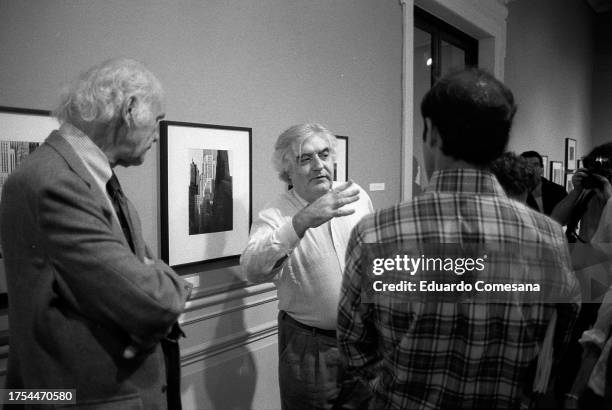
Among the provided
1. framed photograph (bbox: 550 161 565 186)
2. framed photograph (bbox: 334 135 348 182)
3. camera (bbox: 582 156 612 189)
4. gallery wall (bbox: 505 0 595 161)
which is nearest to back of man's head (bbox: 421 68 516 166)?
framed photograph (bbox: 334 135 348 182)

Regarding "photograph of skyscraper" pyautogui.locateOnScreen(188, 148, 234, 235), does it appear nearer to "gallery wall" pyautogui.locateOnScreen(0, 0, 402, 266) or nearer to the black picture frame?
"gallery wall" pyautogui.locateOnScreen(0, 0, 402, 266)

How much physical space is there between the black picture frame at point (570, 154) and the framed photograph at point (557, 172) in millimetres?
242

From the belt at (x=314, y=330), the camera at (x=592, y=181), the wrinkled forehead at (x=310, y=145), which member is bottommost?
the belt at (x=314, y=330)

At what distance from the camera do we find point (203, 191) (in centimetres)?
220

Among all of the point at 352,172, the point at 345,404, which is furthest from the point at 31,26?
the point at 352,172

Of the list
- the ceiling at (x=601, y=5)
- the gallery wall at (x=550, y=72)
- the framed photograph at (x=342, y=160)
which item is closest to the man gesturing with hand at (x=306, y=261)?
the framed photograph at (x=342, y=160)

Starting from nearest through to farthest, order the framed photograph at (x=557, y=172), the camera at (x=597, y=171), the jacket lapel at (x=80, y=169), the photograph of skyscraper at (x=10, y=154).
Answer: the jacket lapel at (x=80, y=169)
the photograph of skyscraper at (x=10, y=154)
the camera at (x=597, y=171)
the framed photograph at (x=557, y=172)

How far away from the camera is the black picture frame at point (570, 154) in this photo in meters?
6.99

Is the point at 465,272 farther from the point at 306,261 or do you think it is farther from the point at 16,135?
the point at 16,135

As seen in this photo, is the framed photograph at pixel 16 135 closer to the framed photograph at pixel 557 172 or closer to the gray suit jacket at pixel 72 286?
the gray suit jacket at pixel 72 286

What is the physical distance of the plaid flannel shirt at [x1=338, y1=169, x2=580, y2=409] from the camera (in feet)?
3.26

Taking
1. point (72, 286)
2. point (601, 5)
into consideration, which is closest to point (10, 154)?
point (72, 286)

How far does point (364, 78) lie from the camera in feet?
11.0

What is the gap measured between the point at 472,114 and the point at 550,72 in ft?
20.6
